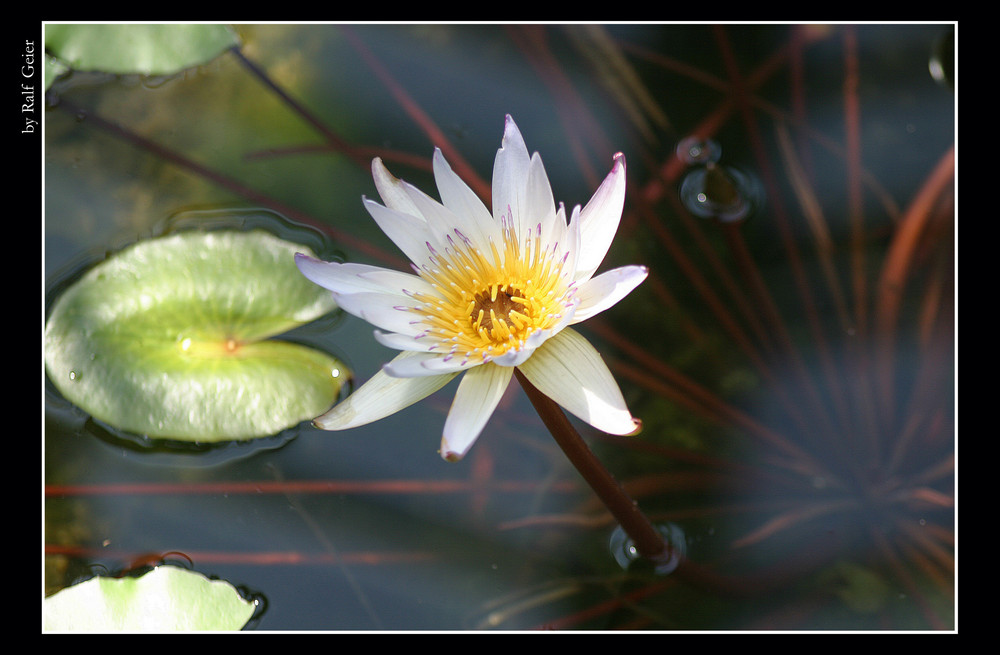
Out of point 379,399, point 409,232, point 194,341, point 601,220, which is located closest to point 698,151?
point 601,220

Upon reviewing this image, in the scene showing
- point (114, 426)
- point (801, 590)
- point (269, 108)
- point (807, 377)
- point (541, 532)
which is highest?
point (269, 108)

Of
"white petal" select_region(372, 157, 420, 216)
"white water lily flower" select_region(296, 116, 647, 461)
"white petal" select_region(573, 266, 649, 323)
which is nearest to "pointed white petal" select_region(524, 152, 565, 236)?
"white water lily flower" select_region(296, 116, 647, 461)

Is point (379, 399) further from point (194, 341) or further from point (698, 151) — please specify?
point (698, 151)

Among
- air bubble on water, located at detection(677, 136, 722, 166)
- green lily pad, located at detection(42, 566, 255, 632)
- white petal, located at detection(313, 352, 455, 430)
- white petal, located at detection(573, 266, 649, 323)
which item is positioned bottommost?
green lily pad, located at detection(42, 566, 255, 632)

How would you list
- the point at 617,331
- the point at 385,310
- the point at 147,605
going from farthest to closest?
1. the point at 617,331
2. the point at 147,605
3. the point at 385,310

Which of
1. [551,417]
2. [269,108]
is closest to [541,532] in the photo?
[551,417]

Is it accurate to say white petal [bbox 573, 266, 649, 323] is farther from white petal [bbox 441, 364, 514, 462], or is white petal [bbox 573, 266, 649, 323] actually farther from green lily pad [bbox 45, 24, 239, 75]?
green lily pad [bbox 45, 24, 239, 75]

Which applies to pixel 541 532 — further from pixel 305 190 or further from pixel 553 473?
pixel 305 190
